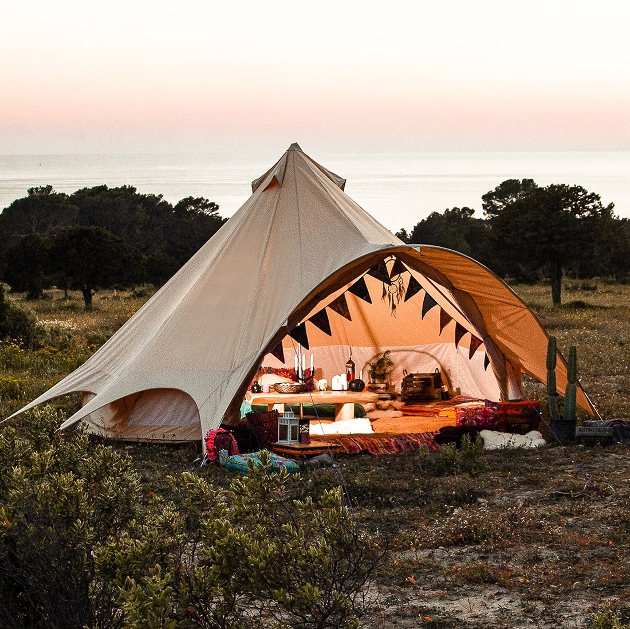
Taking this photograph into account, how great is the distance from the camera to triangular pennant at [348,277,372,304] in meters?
12.2

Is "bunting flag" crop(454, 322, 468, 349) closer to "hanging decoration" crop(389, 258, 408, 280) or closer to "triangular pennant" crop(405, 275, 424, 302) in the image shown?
"triangular pennant" crop(405, 275, 424, 302)

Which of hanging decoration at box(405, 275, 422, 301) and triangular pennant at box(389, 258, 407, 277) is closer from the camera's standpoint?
triangular pennant at box(389, 258, 407, 277)

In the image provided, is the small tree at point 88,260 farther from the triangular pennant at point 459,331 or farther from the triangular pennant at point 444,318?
the triangular pennant at point 459,331

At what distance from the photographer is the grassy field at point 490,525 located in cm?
564

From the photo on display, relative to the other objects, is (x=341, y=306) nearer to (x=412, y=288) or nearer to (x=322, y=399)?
(x=412, y=288)

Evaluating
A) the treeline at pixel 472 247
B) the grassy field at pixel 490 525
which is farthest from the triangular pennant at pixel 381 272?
the treeline at pixel 472 247

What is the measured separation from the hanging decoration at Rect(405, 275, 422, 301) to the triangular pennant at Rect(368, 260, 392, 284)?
25 cm

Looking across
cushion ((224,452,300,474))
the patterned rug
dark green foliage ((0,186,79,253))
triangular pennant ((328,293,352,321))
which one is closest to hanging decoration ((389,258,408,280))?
triangular pennant ((328,293,352,321))

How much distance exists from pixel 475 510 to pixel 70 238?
21945 millimetres

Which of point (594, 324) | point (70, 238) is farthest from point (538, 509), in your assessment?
point (70, 238)

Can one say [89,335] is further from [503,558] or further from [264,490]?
[264,490]

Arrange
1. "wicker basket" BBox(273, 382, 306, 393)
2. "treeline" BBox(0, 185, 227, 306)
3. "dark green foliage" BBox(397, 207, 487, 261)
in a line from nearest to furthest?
1. "wicker basket" BBox(273, 382, 306, 393)
2. "treeline" BBox(0, 185, 227, 306)
3. "dark green foliage" BBox(397, 207, 487, 261)

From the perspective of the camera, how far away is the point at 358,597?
5941 mm

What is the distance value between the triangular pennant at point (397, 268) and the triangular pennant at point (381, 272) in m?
0.07
